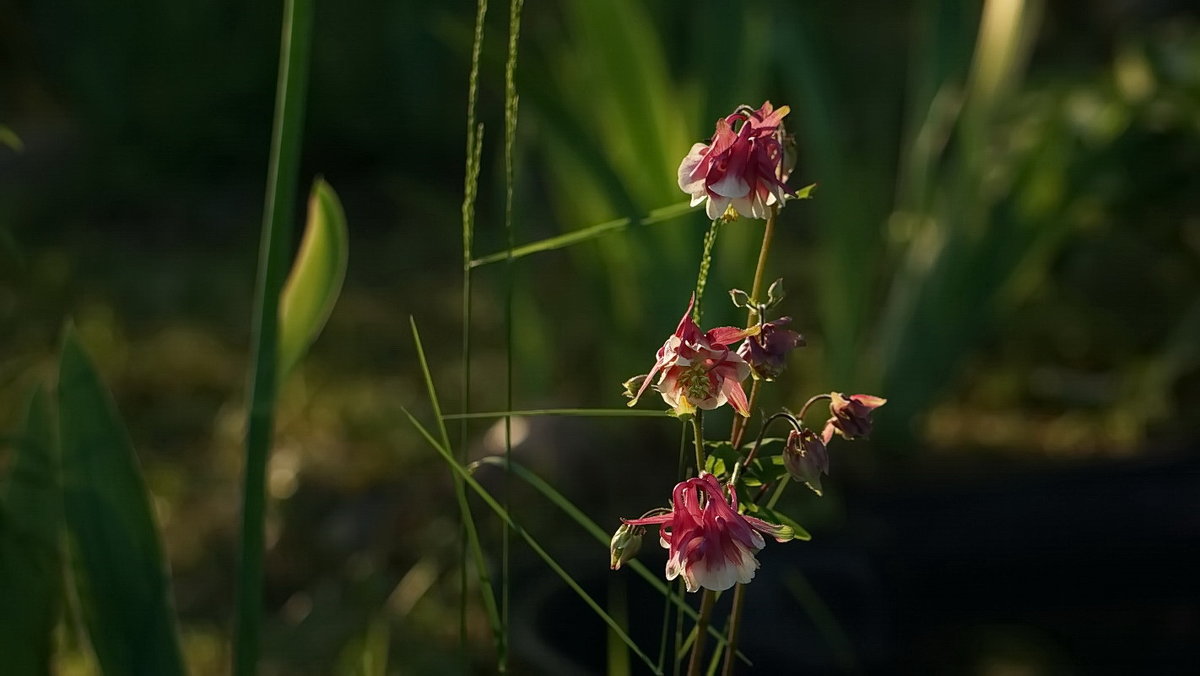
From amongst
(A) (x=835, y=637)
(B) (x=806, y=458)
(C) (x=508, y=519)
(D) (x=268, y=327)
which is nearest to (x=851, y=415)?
(B) (x=806, y=458)

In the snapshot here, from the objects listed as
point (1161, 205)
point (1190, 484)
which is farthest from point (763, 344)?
point (1161, 205)

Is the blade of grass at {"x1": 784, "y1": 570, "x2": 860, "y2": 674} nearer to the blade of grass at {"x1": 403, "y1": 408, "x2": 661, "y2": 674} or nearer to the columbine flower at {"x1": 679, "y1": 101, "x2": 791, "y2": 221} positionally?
the blade of grass at {"x1": 403, "y1": 408, "x2": 661, "y2": 674}

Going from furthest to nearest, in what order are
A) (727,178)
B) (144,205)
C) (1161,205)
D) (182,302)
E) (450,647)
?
1. (144,205)
2. (182,302)
3. (1161,205)
4. (450,647)
5. (727,178)

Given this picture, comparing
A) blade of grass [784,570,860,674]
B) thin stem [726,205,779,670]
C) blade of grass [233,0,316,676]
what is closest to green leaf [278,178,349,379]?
blade of grass [233,0,316,676]

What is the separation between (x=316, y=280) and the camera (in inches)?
31.2

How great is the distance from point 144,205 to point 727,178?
2467 millimetres

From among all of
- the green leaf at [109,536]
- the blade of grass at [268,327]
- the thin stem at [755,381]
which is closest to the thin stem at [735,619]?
the thin stem at [755,381]

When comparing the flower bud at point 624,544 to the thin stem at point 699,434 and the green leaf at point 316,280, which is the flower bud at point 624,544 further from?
the green leaf at point 316,280

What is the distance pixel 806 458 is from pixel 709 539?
54mm

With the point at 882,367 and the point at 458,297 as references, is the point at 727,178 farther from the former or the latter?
the point at 458,297

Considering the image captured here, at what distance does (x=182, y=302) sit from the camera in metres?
2.18

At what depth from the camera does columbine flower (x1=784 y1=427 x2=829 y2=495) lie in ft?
1.49

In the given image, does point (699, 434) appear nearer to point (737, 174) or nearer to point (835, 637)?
point (737, 174)

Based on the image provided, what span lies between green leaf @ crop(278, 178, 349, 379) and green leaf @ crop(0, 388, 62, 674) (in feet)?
0.55
